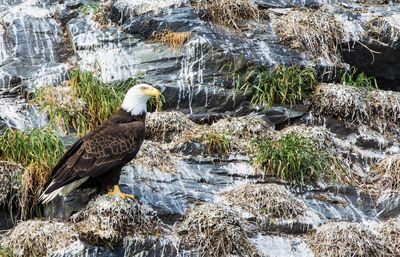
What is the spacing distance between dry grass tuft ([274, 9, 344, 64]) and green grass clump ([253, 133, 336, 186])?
2695mm

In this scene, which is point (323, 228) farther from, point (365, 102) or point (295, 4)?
point (295, 4)

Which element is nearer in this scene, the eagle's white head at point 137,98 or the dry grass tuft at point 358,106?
the eagle's white head at point 137,98

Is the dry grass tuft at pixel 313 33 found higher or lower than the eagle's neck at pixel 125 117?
lower

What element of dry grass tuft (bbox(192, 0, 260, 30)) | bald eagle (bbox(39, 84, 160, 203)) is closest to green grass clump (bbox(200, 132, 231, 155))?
bald eagle (bbox(39, 84, 160, 203))

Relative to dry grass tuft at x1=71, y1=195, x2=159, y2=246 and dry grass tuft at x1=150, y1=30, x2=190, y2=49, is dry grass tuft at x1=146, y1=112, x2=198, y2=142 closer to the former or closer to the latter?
dry grass tuft at x1=150, y1=30, x2=190, y2=49

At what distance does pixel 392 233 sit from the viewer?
874cm

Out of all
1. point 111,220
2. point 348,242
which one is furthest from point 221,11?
point 111,220

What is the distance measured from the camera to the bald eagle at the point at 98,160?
821 centimetres

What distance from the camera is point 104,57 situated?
38.2ft

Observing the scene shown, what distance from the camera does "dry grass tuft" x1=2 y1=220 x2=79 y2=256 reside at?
7.94 meters

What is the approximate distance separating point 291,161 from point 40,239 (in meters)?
3.32

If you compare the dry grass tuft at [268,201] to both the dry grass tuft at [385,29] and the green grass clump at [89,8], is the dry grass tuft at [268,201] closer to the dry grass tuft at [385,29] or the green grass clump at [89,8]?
the dry grass tuft at [385,29]

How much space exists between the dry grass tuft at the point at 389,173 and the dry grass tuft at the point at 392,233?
0.85 meters

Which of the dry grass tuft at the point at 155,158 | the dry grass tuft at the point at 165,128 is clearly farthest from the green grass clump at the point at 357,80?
the dry grass tuft at the point at 155,158
